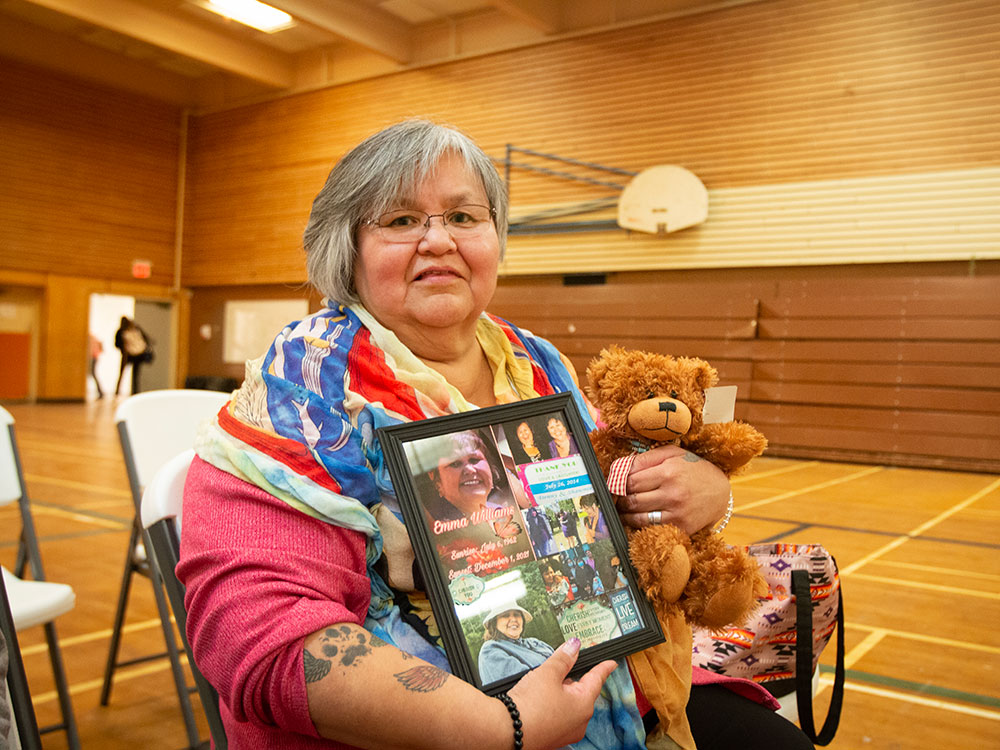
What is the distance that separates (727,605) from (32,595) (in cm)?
169

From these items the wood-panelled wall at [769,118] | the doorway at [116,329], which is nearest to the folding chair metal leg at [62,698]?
the wood-panelled wall at [769,118]

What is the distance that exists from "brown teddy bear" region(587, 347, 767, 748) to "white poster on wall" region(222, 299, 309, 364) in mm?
13157

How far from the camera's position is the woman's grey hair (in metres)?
1.24

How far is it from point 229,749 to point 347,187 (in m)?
0.83

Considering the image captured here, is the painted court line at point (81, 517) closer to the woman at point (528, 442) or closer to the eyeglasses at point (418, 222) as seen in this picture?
the eyeglasses at point (418, 222)

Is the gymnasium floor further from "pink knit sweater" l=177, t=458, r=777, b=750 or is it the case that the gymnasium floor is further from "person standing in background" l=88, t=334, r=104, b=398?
"person standing in background" l=88, t=334, r=104, b=398

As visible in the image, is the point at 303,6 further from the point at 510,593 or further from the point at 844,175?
the point at 510,593

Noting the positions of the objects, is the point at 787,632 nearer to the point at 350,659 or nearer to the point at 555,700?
the point at 555,700

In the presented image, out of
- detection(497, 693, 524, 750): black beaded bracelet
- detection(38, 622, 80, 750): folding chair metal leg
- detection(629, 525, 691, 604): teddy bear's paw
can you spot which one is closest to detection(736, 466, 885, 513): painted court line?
detection(38, 622, 80, 750): folding chair metal leg

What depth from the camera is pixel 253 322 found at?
48.3 ft

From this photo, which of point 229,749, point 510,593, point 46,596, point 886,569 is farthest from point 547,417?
point 886,569

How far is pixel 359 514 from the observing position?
3.27 feet

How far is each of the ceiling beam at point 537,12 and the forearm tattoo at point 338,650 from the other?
34.7 ft

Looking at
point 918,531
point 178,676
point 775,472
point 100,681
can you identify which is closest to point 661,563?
point 178,676
